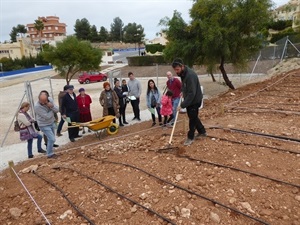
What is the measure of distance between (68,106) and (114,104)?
1331mm

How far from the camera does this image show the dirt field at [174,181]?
3293 millimetres

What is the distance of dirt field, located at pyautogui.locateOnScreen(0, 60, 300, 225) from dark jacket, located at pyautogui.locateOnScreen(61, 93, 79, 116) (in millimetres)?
1407

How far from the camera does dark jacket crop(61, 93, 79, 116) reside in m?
7.16

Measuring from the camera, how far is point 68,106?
727 cm

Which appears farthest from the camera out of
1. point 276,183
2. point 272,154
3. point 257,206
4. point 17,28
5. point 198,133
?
point 17,28

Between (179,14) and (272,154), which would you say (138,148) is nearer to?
(272,154)

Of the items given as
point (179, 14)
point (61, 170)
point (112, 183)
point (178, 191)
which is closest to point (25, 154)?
point (61, 170)

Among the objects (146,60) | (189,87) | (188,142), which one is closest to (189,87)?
(189,87)

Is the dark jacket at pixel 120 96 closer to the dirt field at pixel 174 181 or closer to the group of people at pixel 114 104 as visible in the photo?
the group of people at pixel 114 104

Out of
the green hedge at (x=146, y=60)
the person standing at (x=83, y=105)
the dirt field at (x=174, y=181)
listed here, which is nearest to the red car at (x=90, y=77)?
the green hedge at (x=146, y=60)

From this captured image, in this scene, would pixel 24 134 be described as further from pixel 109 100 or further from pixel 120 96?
pixel 120 96

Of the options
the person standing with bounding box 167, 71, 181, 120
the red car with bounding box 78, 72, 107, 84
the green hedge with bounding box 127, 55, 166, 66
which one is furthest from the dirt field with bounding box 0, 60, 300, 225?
the green hedge with bounding box 127, 55, 166, 66

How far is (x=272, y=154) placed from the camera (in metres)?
4.52

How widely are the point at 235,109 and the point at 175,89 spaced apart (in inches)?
98.9
